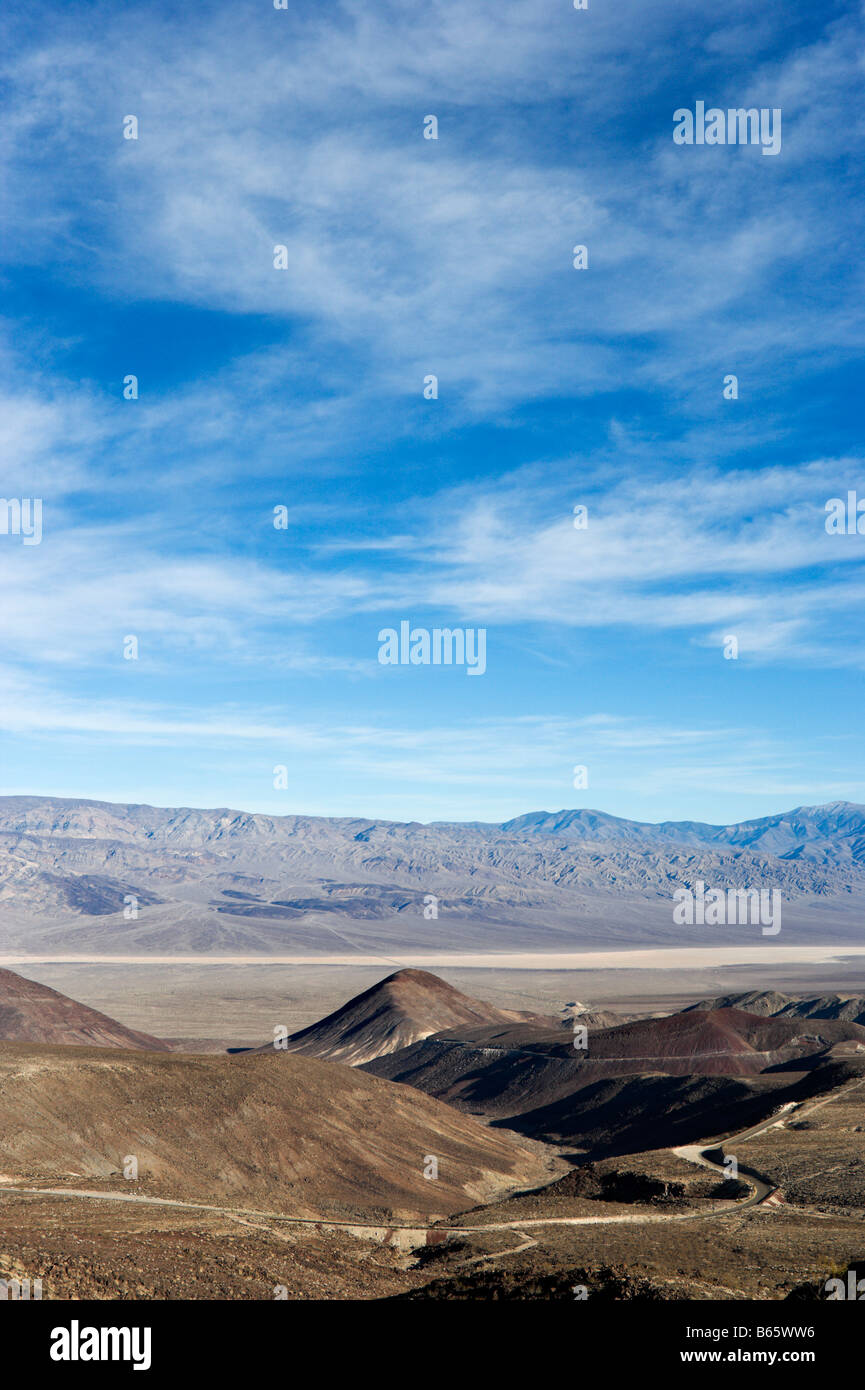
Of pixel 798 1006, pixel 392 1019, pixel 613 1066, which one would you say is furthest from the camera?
pixel 798 1006

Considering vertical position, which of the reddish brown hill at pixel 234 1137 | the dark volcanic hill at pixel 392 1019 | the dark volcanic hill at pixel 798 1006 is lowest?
the dark volcanic hill at pixel 798 1006

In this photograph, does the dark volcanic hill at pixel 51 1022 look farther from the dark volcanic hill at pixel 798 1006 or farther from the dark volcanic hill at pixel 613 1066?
the dark volcanic hill at pixel 798 1006

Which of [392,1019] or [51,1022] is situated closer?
[51,1022]

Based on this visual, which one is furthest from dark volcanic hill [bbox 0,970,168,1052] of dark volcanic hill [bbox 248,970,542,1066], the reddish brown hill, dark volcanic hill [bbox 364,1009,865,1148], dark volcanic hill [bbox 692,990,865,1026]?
dark volcanic hill [bbox 692,990,865,1026]

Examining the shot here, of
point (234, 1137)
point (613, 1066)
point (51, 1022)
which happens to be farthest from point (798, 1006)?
point (234, 1137)

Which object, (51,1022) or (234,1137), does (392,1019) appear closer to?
(51,1022)

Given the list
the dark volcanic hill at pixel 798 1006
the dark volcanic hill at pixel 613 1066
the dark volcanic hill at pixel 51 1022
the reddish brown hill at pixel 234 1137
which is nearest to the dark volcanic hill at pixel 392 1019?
the dark volcanic hill at pixel 613 1066
